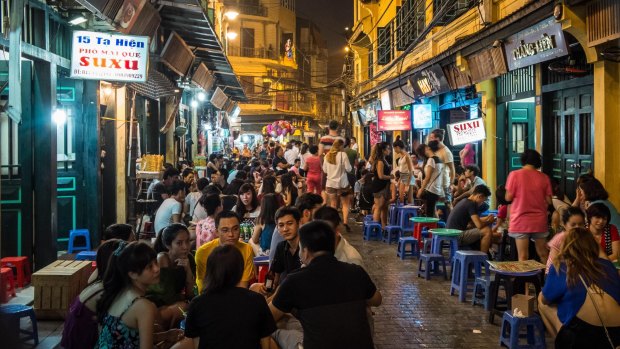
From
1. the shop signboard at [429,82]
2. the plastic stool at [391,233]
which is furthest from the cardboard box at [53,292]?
the shop signboard at [429,82]

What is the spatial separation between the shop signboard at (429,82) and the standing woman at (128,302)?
543 inches

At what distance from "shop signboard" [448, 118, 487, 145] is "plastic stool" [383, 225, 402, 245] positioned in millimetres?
2473

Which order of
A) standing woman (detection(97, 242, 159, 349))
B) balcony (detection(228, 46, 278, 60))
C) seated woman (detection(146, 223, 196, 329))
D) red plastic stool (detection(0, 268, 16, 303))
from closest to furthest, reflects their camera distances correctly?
1. standing woman (detection(97, 242, 159, 349))
2. seated woman (detection(146, 223, 196, 329))
3. red plastic stool (detection(0, 268, 16, 303))
4. balcony (detection(228, 46, 278, 60))

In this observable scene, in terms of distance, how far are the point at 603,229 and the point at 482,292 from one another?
203 cm

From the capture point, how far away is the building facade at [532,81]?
9922 mm

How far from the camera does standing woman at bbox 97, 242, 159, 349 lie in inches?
177

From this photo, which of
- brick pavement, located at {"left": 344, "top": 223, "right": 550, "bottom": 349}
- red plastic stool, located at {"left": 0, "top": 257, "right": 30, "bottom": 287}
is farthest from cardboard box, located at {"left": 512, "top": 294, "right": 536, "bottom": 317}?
red plastic stool, located at {"left": 0, "top": 257, "right": 30, "bottom": 287}

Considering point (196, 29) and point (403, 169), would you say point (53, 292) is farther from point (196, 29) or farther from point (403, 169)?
point (196, 29)

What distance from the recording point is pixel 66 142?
40.1 ft

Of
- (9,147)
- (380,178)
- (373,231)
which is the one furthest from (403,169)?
(9,147)

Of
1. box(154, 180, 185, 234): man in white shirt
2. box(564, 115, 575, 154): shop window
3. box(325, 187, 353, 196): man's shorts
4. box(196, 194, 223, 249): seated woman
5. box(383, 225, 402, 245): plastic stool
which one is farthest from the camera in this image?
box(325, 187, 353, 196): man's shorts

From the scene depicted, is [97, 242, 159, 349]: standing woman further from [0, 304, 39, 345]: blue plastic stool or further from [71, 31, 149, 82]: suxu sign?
[71, 31, 149, 82]: suxu sign

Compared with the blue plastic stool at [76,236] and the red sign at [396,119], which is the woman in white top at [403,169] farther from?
the blue plastic stool at [76,236]

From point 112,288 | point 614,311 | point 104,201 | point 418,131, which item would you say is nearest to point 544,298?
point 614,311
